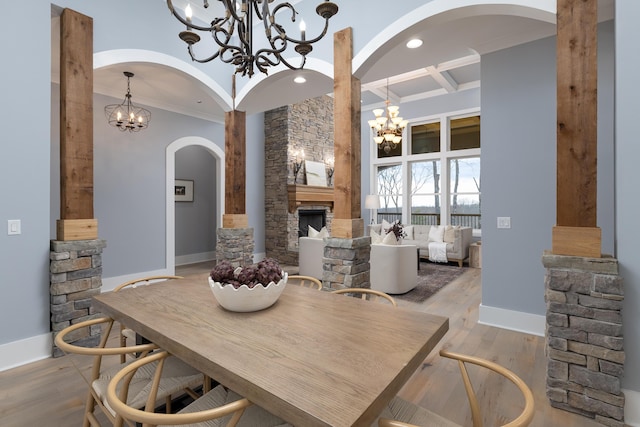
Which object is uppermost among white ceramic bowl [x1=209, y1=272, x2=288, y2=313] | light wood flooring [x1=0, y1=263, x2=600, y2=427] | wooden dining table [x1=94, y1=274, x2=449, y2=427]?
white ceramic bowl [x1=209, y1=272, x2=288, y2=313]

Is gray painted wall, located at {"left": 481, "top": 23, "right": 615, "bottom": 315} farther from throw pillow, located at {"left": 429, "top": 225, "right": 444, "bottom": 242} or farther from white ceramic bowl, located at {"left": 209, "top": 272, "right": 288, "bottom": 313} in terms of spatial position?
throw pillow, located at {"left": 429, "top": 225, "right": 444, "bottom": 242}

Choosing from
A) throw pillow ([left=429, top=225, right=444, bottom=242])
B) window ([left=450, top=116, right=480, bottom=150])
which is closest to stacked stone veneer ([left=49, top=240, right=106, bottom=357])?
throw pillow ([left=429, top=225, right=444, bottom=242])

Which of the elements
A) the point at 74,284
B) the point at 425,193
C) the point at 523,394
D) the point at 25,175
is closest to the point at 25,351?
the point at 74,284

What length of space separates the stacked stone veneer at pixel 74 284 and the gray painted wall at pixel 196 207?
176 inches

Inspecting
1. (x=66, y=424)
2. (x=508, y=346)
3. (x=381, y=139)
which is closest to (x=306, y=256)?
(x=381, y=139)

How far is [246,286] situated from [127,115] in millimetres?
4546

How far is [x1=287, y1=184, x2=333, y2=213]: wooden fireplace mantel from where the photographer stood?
683 cm

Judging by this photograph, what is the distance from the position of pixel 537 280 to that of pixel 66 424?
Result: 12.3ft

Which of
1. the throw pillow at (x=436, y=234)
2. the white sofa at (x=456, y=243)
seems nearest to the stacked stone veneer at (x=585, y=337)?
the white sofa at (x=456, y=243)

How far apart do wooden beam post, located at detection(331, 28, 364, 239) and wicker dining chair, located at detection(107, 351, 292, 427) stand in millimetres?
1867

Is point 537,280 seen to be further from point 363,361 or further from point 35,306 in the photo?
point 35,306

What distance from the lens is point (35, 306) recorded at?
2580 millimetres

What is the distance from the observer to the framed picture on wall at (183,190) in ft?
23.6

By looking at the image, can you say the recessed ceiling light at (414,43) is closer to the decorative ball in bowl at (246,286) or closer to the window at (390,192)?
the decorative ball in bowl at (246,286)
